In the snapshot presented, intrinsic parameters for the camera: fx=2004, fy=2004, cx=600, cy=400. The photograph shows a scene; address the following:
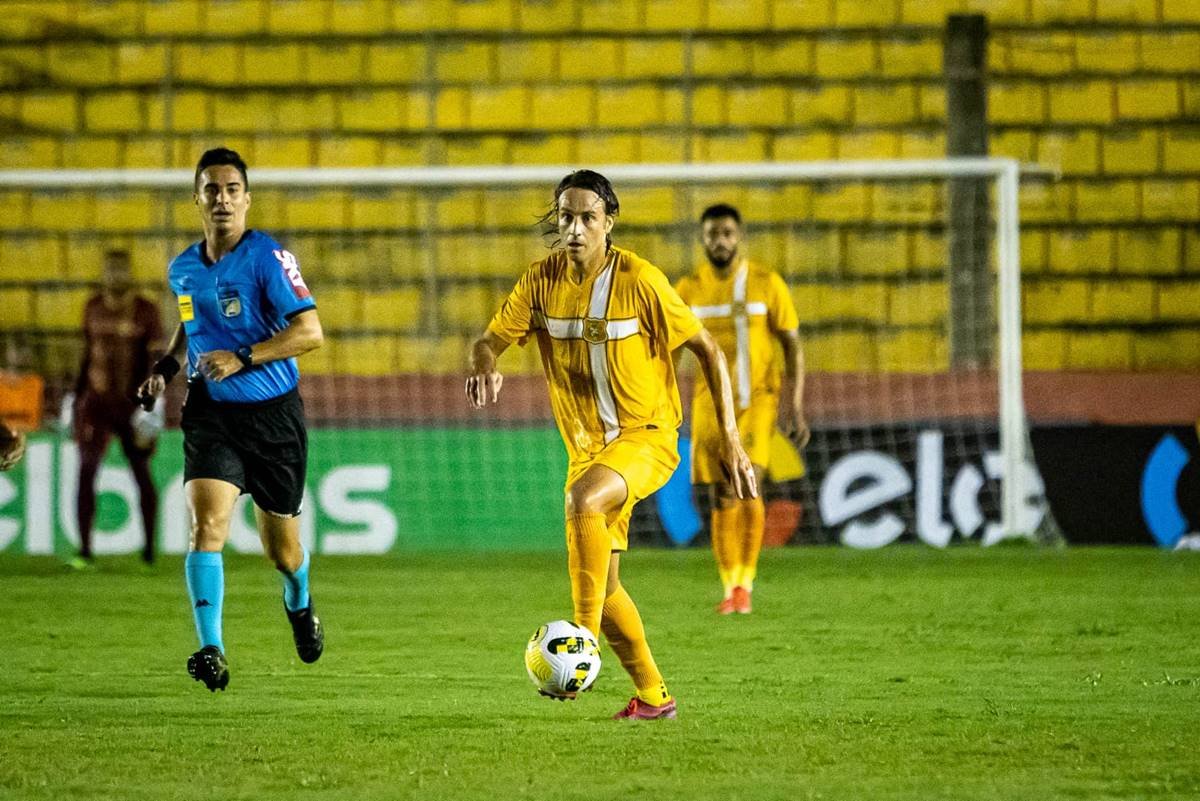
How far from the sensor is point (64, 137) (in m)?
15.1

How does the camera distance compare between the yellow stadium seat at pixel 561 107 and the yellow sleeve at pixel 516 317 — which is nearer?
the yellow sleeve at pixel 516 317

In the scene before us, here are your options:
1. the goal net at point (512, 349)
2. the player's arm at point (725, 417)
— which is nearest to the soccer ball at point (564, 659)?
the player's arm at point (725, 417)

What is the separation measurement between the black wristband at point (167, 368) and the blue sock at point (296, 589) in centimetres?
81

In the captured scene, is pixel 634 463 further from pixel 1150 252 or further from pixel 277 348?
pixel 1150 252

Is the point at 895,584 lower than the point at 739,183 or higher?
lower

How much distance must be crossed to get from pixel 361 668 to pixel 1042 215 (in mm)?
8909

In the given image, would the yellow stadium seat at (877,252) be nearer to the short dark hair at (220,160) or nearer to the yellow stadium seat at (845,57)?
the yellow stadium seat at (845,57)

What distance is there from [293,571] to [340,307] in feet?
25.0

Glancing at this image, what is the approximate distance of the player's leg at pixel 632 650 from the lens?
586 centimetres

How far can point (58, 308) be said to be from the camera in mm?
14672

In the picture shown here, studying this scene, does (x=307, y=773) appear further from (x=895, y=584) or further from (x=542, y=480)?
(x=542, y=480)

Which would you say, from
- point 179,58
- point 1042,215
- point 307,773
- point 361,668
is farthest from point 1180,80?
point 307,773

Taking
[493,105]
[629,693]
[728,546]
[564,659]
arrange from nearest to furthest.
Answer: [564,659], [629,693], [728,546], [493,105]

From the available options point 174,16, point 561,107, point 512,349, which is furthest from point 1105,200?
point 174,16
